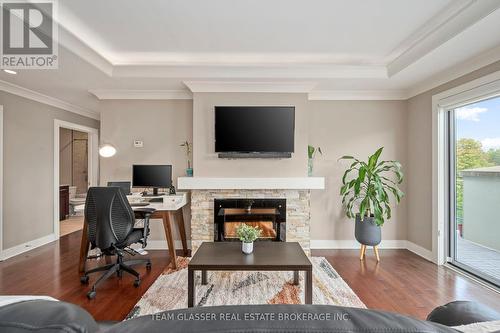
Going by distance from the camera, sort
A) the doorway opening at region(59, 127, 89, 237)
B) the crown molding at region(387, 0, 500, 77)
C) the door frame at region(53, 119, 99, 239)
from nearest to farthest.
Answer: the crown molding at region(387, 0, 500, 77) < the door frame at region(53, 119, 99, 239) < the doorway opening at region(59, 127, 89, 237)

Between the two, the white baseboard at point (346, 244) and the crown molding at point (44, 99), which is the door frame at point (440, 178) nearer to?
the white baseboard at point (346, 244)

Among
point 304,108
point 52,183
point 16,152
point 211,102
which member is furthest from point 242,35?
point 52,183

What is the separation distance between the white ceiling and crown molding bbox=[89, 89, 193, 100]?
0.6 inches

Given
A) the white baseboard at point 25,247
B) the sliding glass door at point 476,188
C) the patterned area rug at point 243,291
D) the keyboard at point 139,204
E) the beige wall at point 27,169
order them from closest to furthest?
1. the patterned area rug at point 243,291
2. the sliding glass door at point 476,188
3. the keyboard at point 139,204
4. the white baseboard at point 25,247
5. the beige wall at point 27,169

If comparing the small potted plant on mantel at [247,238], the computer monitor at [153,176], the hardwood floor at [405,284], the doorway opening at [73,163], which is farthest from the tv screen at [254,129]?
the doorway opening at [73,163]

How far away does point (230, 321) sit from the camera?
454mm

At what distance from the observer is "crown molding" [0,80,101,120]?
11.8 feet

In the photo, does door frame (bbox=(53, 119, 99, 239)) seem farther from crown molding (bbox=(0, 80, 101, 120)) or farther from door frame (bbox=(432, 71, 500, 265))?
door frame (bbox=(432, 71, 500, 265))

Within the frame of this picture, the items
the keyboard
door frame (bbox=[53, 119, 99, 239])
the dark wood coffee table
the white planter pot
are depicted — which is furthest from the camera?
door frame (bbox=[53, 119, 99, 239])

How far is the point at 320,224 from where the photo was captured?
4.02 m

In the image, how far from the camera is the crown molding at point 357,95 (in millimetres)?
3928

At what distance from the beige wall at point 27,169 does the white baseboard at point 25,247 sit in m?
0.06

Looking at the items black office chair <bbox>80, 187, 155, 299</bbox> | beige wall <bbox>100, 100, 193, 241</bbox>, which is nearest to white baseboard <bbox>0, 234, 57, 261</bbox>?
beige wall <bbox>100, 100, 193, 241</bbox>

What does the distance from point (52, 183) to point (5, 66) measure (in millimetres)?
2092
